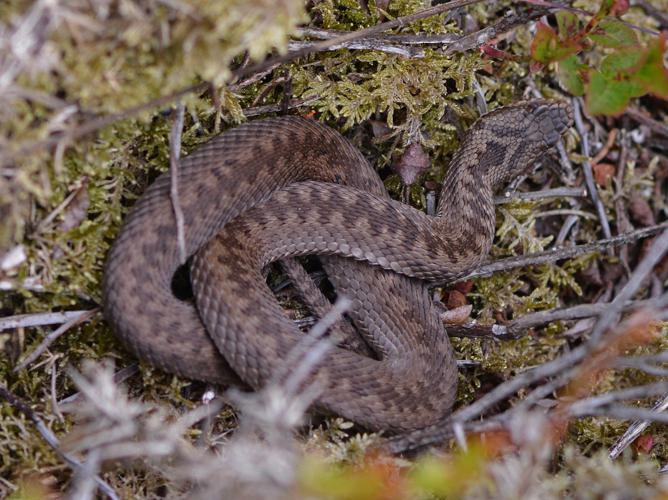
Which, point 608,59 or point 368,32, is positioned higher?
point 368,32

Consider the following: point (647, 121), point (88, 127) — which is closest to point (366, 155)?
point (88, 127)

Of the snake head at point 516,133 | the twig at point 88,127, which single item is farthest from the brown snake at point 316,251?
the twig at point 88,127

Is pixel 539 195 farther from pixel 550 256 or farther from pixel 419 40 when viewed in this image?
pixel 419 40

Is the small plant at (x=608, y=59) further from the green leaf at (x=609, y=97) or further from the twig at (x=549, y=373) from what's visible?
the twig at (x=549, y=373)

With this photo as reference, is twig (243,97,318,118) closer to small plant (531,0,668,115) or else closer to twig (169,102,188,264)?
twig (169,102,188,264)

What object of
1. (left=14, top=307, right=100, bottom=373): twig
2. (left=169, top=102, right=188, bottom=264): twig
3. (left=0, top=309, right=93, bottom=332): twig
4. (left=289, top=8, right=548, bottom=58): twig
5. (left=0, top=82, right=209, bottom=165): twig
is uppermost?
(left=289, top=8, right=548, bottom=58): twig

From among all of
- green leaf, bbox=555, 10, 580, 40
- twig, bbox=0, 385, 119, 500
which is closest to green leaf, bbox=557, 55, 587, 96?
green leaf, bbox=555, 10, 580, 40
